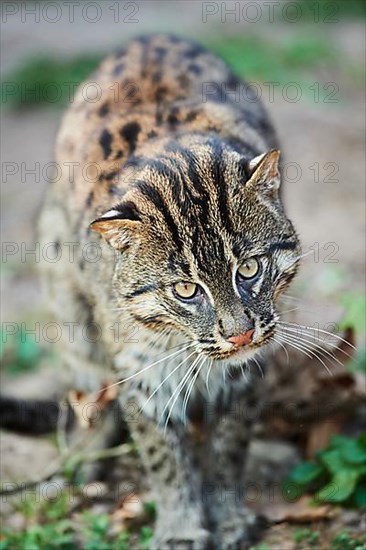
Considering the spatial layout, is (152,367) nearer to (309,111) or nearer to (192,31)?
(309,111)

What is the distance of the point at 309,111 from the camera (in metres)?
12.0

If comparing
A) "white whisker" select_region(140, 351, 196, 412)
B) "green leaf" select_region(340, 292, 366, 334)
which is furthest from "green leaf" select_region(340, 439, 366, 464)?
"green leaf" select_region(340, 292, 366, 334)

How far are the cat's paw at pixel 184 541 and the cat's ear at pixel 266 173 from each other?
7.09 feet

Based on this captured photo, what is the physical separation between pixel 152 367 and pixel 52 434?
1.66 metres

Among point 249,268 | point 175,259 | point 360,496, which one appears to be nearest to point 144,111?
point 175,259

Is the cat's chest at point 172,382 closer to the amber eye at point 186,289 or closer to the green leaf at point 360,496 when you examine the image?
the amber eye at point 186,289

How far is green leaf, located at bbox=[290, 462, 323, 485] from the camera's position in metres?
6.09

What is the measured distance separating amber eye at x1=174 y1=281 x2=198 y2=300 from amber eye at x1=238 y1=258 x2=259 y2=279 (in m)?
0.25

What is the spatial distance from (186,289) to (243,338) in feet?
1.24

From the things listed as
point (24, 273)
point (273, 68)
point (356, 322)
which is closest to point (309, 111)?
point (273, 68)

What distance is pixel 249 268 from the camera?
4.90 metres

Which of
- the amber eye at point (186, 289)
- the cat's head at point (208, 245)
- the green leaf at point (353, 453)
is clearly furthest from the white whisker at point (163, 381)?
the green leaf at point (353, 453)

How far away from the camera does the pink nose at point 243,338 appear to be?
4.76m

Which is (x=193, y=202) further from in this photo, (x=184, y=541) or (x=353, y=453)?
(x=184, y=541)
